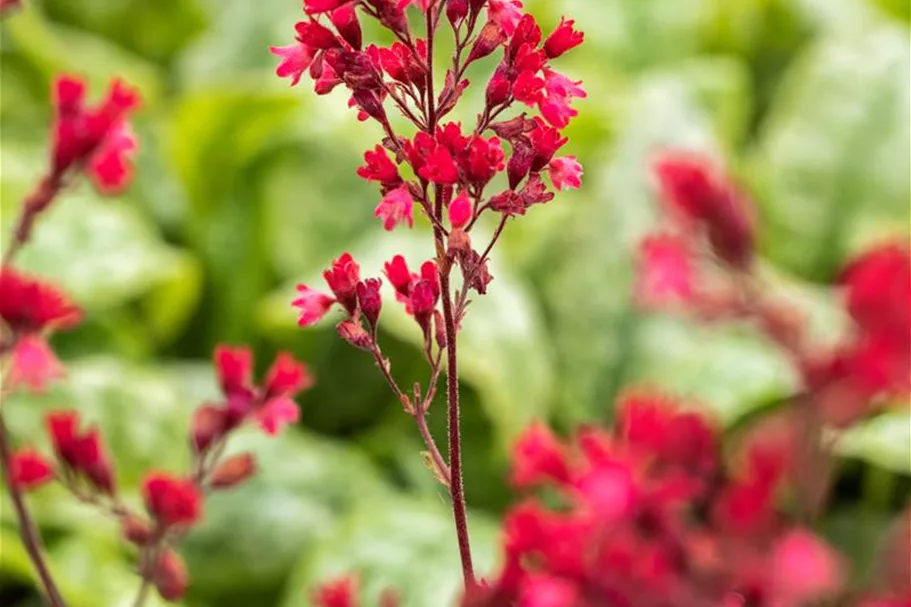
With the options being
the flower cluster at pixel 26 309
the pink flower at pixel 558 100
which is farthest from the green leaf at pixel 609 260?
the pink flower at pixel 558 100

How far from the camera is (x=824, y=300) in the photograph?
5.39ft

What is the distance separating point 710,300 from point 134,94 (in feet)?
1.59

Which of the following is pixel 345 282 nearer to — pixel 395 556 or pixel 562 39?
pixel 562 39

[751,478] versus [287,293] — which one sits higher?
[287,293]

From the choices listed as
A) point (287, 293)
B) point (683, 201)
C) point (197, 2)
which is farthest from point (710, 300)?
point (197, 2)

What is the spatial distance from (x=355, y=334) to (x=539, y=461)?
96 millimetres

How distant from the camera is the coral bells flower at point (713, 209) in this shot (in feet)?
1.40

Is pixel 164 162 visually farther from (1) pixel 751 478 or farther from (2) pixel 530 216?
(1) pixel 751 478

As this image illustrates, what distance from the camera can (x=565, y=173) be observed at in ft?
1.66

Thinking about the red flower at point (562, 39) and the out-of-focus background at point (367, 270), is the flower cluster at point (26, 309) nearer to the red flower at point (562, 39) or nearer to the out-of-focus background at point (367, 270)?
the red flower at point (562, 39)

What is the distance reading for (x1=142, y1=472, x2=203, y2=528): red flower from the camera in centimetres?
69

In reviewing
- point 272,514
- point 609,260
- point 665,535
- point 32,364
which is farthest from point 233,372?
point 609,260

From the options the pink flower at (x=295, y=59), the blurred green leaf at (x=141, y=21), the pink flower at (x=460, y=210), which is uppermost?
the blurred green leaf at (x=141, y=21)

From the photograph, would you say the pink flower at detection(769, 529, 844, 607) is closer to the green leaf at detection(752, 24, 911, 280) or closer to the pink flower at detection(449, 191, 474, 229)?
the pink flower at detection(449, 191, 474, 229)
